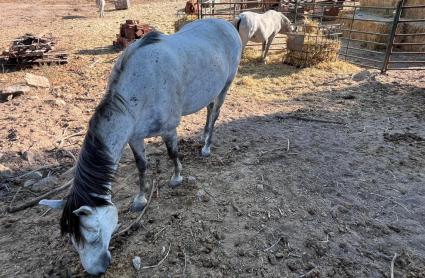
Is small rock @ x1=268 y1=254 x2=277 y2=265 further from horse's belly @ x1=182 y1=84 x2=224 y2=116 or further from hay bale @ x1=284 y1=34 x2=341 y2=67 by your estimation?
hay bale @ x1=284 y1=34 x2=341 y2=67

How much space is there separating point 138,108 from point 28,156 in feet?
8.32

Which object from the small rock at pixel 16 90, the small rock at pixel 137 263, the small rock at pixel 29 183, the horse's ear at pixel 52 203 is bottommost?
the small rock at pixel 137 263

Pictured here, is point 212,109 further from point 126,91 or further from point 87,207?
point 87,207

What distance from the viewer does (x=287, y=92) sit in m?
7.22

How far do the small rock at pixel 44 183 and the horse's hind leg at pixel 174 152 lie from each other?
1.47m

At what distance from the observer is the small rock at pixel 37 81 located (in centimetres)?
695

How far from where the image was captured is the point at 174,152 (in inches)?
147

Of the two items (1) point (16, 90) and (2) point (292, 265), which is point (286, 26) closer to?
(1) point (16, 90)

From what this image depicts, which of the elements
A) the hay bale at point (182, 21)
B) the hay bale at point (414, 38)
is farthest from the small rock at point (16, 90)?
the hay bale at point (414, 38)

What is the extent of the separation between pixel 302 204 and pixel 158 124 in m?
1.83

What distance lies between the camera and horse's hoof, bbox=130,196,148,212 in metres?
3.61

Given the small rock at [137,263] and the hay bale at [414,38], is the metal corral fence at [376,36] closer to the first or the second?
the hay bale at [414,38]

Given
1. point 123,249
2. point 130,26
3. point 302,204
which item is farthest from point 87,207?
point 130,26

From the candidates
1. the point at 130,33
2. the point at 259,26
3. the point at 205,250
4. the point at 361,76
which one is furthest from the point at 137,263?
the point at 130,33
